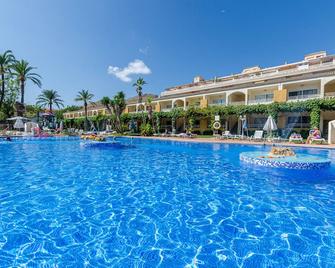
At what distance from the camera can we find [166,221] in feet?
13.5

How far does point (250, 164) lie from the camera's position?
9711mm

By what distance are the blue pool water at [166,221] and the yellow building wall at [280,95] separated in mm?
20644

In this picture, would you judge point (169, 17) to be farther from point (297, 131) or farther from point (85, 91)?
point (85, 91)

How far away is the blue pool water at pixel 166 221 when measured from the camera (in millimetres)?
3025

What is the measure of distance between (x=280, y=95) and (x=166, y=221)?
26.4 metres

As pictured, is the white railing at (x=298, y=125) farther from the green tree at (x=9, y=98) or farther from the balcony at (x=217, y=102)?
the green tree at (x=9, y=98)

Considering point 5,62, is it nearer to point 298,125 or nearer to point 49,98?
point 49,98

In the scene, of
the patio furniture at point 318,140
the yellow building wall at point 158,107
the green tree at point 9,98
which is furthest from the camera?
the yellow building wall at point 158,107

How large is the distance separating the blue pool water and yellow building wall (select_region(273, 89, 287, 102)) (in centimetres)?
2064

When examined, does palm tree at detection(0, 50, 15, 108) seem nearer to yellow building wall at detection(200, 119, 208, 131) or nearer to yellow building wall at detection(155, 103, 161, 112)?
yellow building wall at detection(155, 103, 161, 112)

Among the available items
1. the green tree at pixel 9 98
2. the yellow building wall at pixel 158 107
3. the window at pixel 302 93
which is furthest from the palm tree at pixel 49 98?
the window at pixel 302 93

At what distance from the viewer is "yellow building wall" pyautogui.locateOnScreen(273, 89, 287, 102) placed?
25531 millimetres

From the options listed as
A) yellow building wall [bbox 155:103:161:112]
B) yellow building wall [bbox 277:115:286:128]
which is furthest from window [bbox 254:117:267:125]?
yellow building wall [bbox 155:103:161:112]

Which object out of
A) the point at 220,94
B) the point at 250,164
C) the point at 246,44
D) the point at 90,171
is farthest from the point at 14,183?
the point at 220,94
